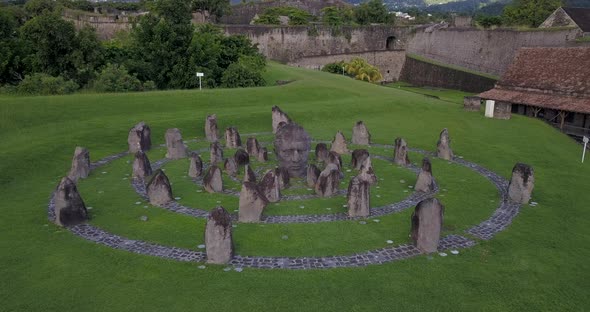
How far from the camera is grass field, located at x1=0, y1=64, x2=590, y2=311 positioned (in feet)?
34.1

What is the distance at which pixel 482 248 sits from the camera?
510 inches

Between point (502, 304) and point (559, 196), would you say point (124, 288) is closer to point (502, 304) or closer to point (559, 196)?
point (502, 304)

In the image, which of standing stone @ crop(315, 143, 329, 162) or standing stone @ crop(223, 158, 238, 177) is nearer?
standing stone @ crop(223, 158, 238, 177)

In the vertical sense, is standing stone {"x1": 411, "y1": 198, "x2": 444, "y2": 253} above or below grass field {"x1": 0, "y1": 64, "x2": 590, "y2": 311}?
above

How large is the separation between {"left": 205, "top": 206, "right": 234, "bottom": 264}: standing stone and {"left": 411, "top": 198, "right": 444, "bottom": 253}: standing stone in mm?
4972

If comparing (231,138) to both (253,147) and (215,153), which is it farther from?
(215,153)

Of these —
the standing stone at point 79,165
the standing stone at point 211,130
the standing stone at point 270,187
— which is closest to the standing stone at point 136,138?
the standing stone at point 79,165

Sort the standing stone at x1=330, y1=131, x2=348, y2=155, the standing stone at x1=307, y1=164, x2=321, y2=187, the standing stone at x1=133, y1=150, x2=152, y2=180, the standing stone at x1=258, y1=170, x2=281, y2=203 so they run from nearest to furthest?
the standing stone at x1=258, y1=170, x2=281, y2=203 → the standing stone at x1=307, y1=164, x2=321, y2=187 → the standing stone at x1=133, y1=150, x2=152, y2=180 → the standing stone at x1=330, y1=131, x2=348, y2=155

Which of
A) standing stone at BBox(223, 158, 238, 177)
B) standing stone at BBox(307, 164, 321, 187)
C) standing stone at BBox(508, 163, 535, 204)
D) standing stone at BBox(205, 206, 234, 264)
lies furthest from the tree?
standing stone at BBox(205, 206, 234, 264)

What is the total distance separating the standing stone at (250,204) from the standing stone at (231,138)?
29.2 feet

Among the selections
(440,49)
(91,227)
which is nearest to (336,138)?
(91,227)

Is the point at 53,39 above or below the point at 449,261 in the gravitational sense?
above

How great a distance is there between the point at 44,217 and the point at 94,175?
14.7 feet

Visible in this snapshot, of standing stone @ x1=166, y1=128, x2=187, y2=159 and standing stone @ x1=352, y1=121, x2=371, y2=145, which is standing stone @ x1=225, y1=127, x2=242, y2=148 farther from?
standing stone @ x1=352, y1=121, x2=371, y2=145
